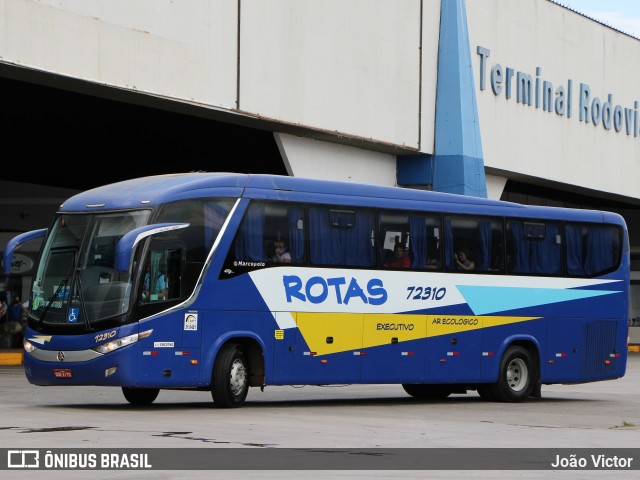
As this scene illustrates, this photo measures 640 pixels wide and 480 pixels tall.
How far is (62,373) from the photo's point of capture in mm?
17766

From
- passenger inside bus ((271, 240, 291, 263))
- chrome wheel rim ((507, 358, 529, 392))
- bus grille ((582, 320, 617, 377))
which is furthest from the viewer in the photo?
bus grille ((582, 320, 617, 377))

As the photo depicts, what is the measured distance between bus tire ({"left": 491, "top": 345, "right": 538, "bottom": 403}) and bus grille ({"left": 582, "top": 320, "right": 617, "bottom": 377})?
3.85 feet

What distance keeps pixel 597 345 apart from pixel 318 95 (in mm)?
10619

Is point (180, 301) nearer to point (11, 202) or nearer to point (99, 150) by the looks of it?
point (99, 150)

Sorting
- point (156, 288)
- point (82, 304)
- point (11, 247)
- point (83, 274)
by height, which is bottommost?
point (82, 304)

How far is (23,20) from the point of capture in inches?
956

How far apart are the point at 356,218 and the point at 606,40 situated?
27705 mm

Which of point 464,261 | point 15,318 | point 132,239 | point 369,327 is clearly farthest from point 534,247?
point 15,318

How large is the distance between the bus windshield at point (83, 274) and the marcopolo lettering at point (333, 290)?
102 inches

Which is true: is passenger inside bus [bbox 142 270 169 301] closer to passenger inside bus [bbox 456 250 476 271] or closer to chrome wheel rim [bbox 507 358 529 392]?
passenger inside bus [bbox 456 250 476 271]

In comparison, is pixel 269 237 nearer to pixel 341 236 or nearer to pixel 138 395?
pixel 341 236

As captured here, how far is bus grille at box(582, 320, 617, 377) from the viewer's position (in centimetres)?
2366

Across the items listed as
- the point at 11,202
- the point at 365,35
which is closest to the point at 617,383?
the point at 365,35

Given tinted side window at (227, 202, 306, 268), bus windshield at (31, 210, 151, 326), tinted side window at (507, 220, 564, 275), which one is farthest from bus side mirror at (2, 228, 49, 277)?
A: tinted side window at (507, 220, 564, 275)
